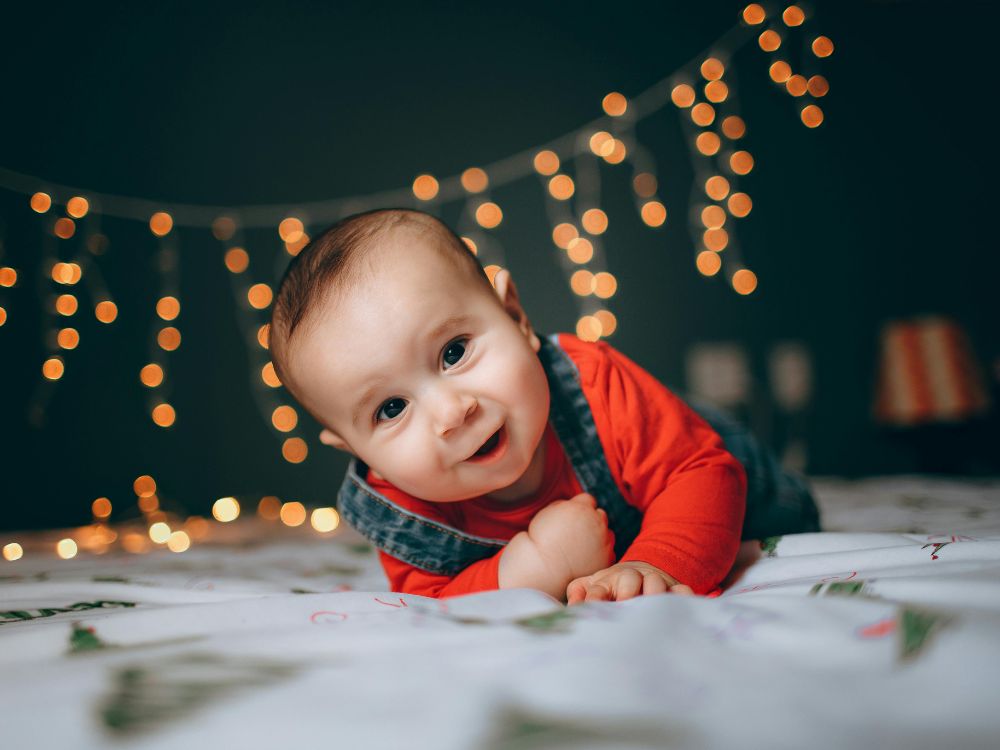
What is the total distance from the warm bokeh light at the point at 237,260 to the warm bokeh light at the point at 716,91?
1.87 metres

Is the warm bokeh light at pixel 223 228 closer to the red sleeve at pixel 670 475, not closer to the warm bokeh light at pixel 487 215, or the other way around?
the warm bokeh light at pixel 487 215

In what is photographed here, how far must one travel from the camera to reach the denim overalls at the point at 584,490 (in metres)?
0.89

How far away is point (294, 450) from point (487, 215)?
1.15 m

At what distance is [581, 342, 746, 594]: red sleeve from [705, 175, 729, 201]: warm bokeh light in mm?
2054

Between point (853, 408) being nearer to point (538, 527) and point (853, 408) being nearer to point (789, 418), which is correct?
point (789, 418)

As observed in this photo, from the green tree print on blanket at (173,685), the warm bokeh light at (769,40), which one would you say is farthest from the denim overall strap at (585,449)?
the warm bokeh light at (769,40)

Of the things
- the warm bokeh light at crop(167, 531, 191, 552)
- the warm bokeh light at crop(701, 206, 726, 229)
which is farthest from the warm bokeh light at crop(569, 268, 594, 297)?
the warm bokeh light at crop(167, 531, 191, 552)

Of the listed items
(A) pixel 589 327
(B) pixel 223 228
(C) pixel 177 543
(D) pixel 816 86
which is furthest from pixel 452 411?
(D) pixel 816 86

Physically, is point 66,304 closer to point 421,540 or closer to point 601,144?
point 601,144

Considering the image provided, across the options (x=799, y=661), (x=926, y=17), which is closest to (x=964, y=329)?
(x=926, y=17)

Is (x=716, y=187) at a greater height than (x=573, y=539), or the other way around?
(x=716, y=187)

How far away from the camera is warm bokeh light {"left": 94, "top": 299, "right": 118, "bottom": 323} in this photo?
2557 millimetres

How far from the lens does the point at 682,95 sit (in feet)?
9.34

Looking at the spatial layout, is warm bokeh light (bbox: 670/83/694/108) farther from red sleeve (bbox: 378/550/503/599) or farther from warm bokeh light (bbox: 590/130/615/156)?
red sleeve (bbox: 378/550/503/599)
